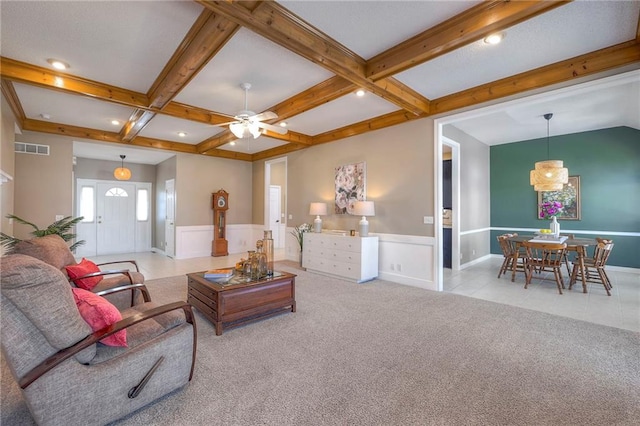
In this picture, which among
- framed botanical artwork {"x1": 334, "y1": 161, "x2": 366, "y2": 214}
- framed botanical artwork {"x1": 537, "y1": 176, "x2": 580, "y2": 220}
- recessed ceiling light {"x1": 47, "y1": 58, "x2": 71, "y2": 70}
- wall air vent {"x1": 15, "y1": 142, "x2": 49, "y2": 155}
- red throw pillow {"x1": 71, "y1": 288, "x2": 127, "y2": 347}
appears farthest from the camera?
framed botanical artwork {"x1": 537, "y1": 176, "x2": 580, "y2": 220}

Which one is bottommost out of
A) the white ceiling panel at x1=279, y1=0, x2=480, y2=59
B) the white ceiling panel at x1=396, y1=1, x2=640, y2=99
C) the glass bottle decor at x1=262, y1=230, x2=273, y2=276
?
the glass bottle decor at x1=262, y1=230, x2=273, y2=276

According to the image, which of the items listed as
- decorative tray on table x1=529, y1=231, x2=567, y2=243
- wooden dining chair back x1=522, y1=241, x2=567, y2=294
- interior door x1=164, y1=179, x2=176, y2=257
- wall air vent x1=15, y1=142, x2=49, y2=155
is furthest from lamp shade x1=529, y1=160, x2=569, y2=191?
wall air vent x1=15, y1=142, x2=49, y2=155

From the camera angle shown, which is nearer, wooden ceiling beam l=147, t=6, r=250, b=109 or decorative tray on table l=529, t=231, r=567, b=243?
wooden ceiling beam l=147, t=6, r=250, b=109

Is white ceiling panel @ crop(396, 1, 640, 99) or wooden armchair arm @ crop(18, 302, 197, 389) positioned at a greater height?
white ceiling panel @ crop(396, 1, 640, 99)

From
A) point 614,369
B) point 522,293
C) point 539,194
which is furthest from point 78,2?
point 539,194

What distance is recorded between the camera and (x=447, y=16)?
2.47 metres

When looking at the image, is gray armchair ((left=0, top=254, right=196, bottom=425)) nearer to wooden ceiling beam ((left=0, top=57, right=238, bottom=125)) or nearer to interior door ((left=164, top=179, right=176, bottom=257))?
wooden ceiling beam ((left=0, top=57, right=238, bottom=125))

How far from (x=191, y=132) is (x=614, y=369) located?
6.83m

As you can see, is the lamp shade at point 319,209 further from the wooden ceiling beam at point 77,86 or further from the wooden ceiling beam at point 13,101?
the wooden ceiling beam at point 13,101

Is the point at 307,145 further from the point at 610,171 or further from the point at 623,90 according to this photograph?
the point at 610,171

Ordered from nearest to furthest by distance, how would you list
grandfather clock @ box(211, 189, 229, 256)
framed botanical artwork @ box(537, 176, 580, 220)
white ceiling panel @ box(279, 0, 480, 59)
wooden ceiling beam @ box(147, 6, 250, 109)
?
white ceiling panel @ box(279, 0, 480, 59)
wooden ceiling beam @ box(147, 6, 250, 109)
framed botanical artwork @ box(537, 176, 580, 220)
grandfather clock @ box(211, 189, 229, 256)

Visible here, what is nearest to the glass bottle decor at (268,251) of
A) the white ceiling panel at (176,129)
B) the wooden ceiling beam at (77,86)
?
the wooden ceiling beam at (77,86)

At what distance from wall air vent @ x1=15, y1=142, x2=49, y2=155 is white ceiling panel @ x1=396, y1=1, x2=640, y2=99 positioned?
6.32m

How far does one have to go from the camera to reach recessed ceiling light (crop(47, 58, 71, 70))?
3184 mm
